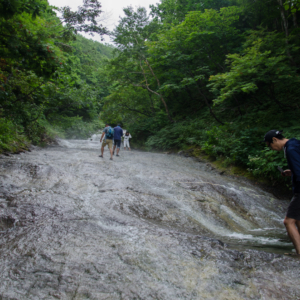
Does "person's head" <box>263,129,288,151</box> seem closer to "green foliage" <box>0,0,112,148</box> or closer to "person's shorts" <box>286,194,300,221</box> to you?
"person's shorts" <box>286,194,300,221</box>

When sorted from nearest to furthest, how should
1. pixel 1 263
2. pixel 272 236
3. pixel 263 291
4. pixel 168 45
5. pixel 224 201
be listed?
pixel 263 291 → pixel 1 263 → pixel 272 236 → pixel 224 201 → pixel 168 45

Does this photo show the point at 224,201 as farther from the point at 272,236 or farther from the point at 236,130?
the point at 236,130

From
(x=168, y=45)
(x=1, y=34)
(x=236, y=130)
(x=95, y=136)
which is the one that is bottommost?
(x=95, y=136)

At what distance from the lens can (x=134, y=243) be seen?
319 cm

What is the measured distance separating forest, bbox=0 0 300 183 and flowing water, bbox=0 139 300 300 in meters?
3.08

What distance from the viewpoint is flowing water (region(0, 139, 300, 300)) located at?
232cm

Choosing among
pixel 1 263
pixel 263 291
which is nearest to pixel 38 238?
pixel 1 263

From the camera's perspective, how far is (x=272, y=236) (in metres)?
4.44

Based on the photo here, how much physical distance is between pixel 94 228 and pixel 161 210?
184 cm

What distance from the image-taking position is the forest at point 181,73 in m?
7.33

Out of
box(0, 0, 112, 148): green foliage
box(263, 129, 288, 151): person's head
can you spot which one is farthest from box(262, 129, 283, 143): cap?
box(0, 0, 112, 148): green foliage

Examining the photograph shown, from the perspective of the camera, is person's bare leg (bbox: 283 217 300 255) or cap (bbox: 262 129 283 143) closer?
person's bare leg (bbox: 283 217 300 255)


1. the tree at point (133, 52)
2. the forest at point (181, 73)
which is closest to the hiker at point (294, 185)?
the forest at point (181, 73)

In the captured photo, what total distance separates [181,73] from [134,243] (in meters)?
15.3
